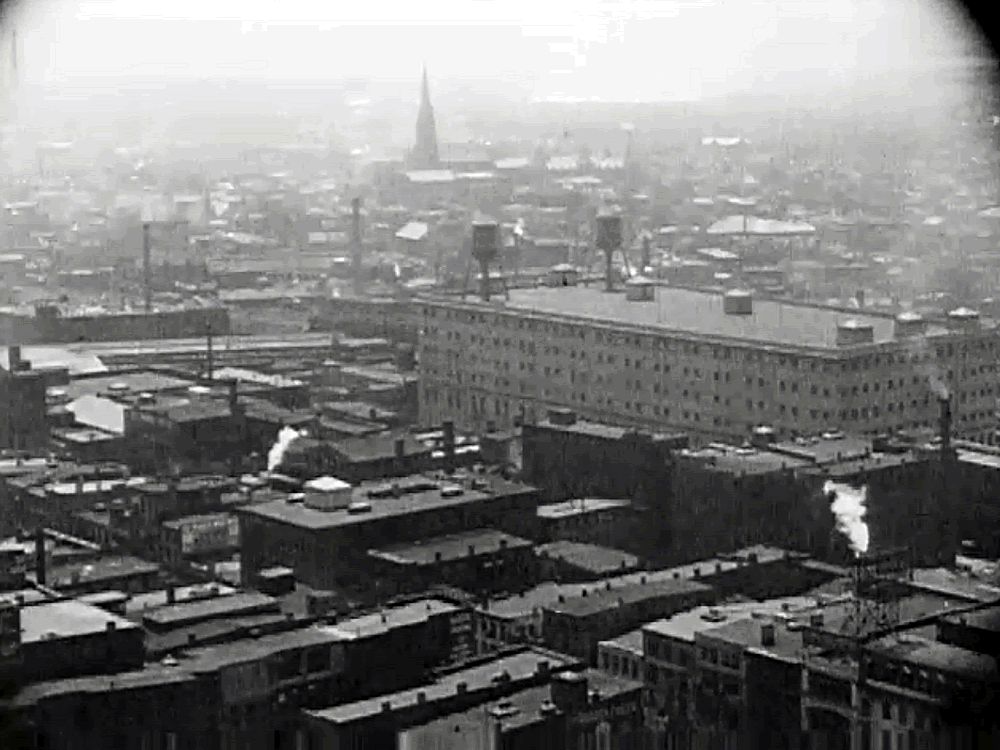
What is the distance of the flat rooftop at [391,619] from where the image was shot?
8.05 metres

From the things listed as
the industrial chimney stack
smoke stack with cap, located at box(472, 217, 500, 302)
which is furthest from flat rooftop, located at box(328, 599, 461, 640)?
the industrial chimney stack

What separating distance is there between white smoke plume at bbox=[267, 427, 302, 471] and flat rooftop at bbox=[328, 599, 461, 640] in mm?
3483

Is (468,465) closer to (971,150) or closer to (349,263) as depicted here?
(349,263)

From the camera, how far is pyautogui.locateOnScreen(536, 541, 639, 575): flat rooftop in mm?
9867

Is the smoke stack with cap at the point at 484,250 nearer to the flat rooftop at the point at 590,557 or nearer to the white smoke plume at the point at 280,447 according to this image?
the white smoke plume at the point at 280,447

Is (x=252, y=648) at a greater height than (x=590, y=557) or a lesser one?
greater

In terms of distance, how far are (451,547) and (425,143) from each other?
2069 centimetres

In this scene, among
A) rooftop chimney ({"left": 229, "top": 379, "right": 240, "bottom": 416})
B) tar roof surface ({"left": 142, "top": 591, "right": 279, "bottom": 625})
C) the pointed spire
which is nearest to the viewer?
tar roof surface ({"left": 142, "top": 591, "right": 279, "bottom": 625})

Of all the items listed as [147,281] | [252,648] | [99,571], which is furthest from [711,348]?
[147,281]

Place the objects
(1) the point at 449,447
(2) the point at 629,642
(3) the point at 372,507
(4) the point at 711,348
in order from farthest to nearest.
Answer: (4) the point at 711,348, (1) the point at 449,447, (3) the point at 372,507, (2) the point at 629,642

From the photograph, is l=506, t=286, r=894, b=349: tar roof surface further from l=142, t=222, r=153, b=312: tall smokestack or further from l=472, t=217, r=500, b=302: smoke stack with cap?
l=142, t=222, r=153, b=312: tall smokestack

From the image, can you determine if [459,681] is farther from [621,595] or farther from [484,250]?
[484,250]

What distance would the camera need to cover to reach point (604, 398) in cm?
1536

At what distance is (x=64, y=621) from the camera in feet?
25.7
